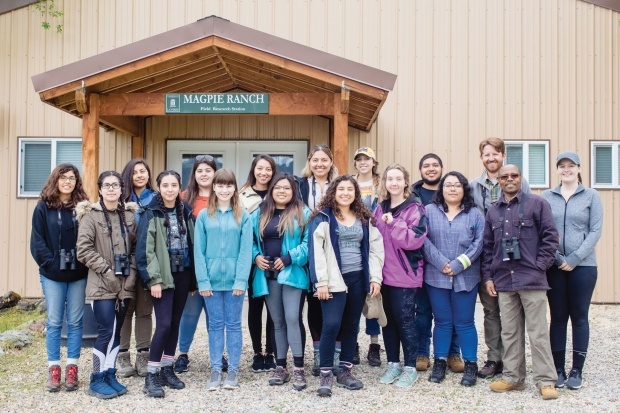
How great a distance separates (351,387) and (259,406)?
0.81 m

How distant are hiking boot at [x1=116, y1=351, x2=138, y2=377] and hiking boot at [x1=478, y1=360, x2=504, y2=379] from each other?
3056mm

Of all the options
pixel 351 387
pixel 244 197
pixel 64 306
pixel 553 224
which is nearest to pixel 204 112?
pixel 244 197

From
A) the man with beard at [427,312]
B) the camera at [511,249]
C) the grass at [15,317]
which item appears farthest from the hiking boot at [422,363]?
the grass at [15,317]

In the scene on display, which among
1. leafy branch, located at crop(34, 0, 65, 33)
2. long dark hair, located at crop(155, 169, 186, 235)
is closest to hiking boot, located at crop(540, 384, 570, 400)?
long dark hair, located at crop(155, 169, 186, 235)

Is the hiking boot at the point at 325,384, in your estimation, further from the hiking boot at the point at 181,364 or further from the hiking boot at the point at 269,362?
the hiking boot at the point at 181,364

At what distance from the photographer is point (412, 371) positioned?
4.94 meters

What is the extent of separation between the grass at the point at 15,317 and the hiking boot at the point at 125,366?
9.68 ft

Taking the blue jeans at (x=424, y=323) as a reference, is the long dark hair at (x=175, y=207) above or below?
above

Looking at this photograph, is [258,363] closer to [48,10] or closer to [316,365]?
[316,365]

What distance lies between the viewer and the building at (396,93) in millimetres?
8930

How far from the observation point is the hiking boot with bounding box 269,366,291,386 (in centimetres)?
488

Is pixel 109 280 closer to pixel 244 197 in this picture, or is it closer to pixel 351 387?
pixel 244 197

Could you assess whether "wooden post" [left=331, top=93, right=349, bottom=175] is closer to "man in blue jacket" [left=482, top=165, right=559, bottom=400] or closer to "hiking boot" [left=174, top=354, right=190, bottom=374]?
"man in blue jacket" [left=482, top=165, right=559, bottom=400]

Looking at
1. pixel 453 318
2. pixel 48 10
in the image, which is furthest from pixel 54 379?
pixel 48 10
